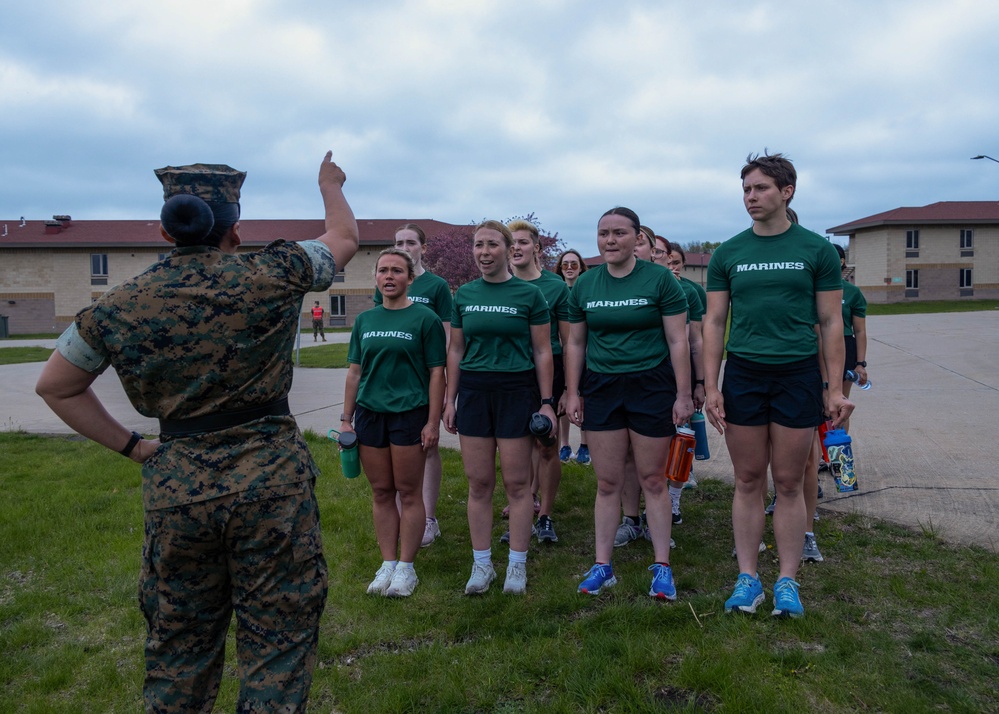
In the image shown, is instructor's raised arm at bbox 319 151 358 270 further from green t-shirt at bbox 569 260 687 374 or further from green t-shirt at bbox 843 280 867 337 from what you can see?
green t-shirt at bbox 843 280 867 337

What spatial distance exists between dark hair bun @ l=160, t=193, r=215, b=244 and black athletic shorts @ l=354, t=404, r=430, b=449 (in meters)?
2.21

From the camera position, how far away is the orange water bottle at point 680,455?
13.7 feet

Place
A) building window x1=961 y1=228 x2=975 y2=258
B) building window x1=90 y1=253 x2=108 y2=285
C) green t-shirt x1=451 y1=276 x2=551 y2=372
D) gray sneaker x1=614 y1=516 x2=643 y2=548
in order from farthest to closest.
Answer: building window x1=961 y1=228 x2=975 y2=258
building window x1=90 y1=253 x2=108 y2=285
gray sneaker x1=614 y1=516 x2=643 y2=548
green t-shirt x1=451 y1=276 x2=551 y2=372

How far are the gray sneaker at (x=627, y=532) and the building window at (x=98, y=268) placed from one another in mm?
50800

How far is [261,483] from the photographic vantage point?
2.30 metres

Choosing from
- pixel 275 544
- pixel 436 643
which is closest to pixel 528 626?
pixel 436 643

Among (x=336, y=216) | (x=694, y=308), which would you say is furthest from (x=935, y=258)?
(x=336, y=216)

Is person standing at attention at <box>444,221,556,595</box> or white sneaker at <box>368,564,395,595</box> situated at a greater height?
person standing at attention at <box>444,221,556,595</box>

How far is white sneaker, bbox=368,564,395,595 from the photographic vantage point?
170 inches

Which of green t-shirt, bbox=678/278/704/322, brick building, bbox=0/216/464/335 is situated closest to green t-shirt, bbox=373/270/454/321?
green t-shirt, bbox=678/278/704/322

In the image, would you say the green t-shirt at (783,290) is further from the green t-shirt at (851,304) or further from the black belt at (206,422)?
the black belt at (206,422)

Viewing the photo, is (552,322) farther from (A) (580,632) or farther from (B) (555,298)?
(A) (580,632)

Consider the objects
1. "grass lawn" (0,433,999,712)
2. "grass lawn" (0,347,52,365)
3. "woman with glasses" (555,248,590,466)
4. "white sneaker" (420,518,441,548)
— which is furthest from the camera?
"grass lawn" (0,347,52,365)

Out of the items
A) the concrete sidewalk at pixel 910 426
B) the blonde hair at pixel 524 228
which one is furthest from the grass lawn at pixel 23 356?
the blonde hair at pixel 524 228
